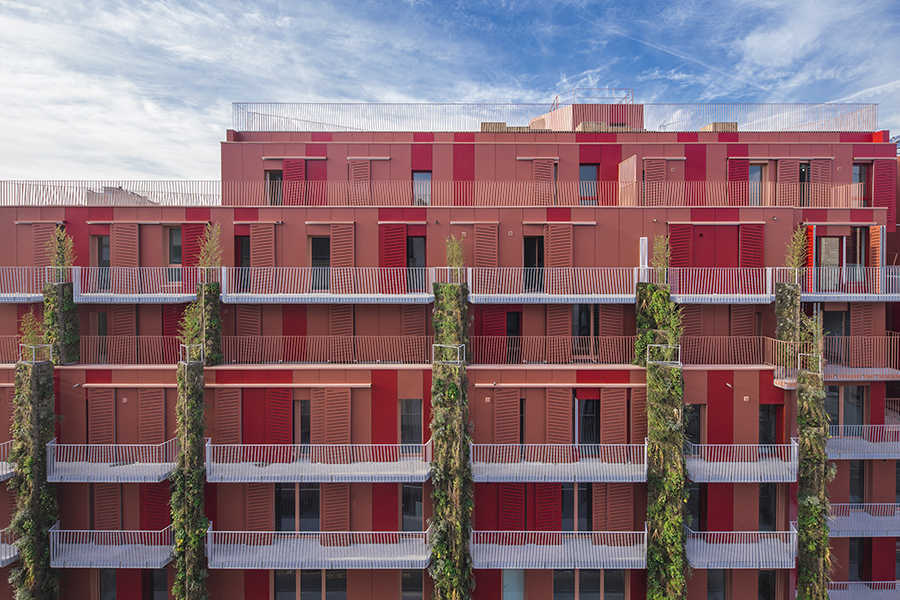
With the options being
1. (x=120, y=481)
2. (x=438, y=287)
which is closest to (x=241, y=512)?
(x=120, y=481)

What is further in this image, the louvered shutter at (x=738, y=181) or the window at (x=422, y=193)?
the window at (x=422, y=193)

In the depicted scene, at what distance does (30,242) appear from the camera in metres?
17.5

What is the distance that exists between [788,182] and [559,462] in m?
16.6

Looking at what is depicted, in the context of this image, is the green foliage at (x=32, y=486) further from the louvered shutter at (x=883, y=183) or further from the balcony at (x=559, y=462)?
the louvered shutter at (x=883, y=183)

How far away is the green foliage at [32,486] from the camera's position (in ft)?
47.9

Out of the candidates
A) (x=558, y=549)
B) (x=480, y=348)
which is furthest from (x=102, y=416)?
(x=558, y=549)

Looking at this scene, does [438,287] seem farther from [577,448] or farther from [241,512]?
[241,512]

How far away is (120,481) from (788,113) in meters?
33.6

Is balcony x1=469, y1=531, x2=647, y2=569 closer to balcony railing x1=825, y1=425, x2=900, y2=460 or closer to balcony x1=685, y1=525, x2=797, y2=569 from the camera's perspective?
balcony x1=685, y1=525, x2=797, y2=569

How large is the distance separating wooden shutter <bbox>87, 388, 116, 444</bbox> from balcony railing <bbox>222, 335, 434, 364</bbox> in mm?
4202

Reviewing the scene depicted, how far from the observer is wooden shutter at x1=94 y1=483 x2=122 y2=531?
1575 centimetres

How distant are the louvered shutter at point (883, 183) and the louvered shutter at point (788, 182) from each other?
3755 millimetres

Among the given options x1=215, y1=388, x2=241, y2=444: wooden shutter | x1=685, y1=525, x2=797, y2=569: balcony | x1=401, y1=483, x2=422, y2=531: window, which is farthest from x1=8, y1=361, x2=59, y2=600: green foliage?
x1=685, y1=525, x2=797, y2=569: balcony

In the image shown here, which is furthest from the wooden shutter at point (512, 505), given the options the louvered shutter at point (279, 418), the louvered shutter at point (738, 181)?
the louvered shutter at point (738, 181)
